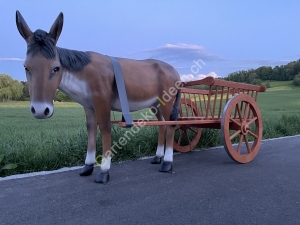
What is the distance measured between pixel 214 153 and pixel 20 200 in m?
2.70

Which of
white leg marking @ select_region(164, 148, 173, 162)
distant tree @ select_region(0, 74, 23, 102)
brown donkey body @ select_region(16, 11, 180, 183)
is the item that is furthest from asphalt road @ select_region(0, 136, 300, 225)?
distant tree @ select_region(0, 74, 23, 102)

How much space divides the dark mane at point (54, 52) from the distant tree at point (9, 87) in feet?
80.2

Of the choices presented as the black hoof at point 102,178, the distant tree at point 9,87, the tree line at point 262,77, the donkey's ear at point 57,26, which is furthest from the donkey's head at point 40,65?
the distant tree at point 9,87

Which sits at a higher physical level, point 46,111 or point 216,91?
point 216,91

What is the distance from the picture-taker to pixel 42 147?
133 inches

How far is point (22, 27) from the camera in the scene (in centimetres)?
202

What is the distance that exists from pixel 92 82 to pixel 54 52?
44 centimetres

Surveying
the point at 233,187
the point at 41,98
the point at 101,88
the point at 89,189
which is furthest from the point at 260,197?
the point at 41,98

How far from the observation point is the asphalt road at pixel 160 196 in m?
1.81

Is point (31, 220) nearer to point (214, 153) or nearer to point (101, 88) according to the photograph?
point (101, 88)

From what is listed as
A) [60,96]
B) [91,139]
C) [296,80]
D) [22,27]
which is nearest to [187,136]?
[91,139]

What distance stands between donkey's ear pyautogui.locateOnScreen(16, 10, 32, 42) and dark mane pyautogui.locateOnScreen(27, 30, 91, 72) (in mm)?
52

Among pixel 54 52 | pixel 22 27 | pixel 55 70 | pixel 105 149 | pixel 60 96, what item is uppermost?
pixel 22 27

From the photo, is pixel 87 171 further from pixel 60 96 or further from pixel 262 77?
pixel 262 77
